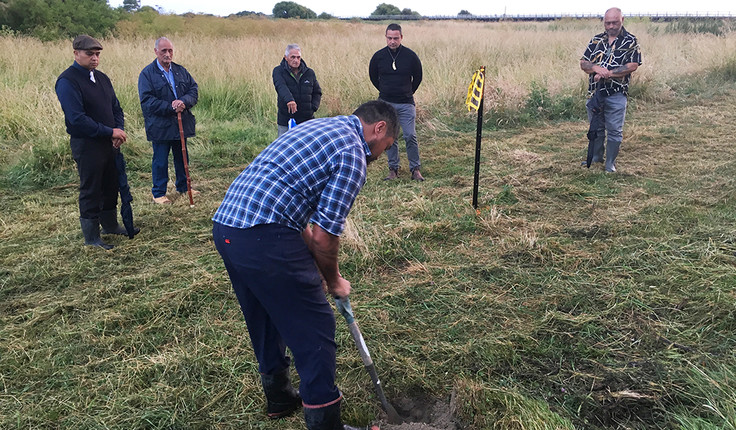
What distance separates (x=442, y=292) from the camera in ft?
11.7

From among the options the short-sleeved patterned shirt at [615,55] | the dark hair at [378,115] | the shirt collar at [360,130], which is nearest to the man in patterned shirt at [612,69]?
the short-sleeved patterned shirt at [615,55]

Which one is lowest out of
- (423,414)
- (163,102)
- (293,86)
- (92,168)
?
(423,414)

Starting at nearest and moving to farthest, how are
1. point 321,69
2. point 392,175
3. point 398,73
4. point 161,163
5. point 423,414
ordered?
point 423,414 < point 161,163 < point 398,73 < point 392,175 < point 321,69

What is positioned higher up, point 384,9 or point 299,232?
point 384,9

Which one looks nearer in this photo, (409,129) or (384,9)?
(409,129)

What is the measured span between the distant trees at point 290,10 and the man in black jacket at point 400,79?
36.5 m

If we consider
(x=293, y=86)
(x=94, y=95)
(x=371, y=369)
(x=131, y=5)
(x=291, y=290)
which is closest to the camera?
(x=291, y=290)

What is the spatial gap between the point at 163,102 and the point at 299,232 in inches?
165

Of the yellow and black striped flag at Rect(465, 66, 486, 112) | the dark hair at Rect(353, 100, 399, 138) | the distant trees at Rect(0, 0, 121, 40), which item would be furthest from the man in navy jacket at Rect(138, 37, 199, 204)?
the distant trees at Rect(0, 0, 121, 40)

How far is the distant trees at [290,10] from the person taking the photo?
4016cm

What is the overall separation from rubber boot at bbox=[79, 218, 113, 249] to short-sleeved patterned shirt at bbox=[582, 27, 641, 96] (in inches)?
216

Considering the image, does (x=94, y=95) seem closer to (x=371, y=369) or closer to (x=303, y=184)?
(x=303, y=184)

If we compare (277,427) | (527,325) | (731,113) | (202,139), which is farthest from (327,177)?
(731,113)

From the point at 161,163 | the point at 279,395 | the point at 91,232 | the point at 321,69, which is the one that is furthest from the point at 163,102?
the point at 321,69
